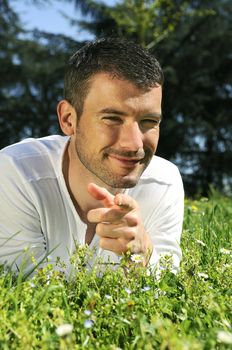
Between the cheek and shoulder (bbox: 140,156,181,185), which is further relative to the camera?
shoulder (bbox: 140,156,181,185)

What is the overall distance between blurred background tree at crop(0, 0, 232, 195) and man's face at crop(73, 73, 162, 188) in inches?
679

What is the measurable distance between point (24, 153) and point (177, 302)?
1.41 metres

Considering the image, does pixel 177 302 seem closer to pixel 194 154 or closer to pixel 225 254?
pixel 225 254

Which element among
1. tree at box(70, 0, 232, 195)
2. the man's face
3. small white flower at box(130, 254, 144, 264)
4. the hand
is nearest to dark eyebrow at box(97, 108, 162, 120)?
the man's face

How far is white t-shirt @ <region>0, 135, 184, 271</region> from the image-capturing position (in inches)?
131

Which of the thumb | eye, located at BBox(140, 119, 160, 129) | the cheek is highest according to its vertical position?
eye, located at BBox(140, 119, 160, 129)

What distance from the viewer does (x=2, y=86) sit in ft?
79.5

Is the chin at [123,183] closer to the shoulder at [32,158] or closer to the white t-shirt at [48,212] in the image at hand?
the white t-shirt at [48,212]

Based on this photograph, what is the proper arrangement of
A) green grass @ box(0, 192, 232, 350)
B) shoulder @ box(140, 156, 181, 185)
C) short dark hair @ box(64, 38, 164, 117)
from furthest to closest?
1. shoulder @ box(140, 156, 181, 185)
2. short dark hair @ box(64, 38, 164, 117)
3. green grass @ box(0, 192, 232, 350)

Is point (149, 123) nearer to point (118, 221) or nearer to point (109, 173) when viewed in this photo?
point (109, 173)

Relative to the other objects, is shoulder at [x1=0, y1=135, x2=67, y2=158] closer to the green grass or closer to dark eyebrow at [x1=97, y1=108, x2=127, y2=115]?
dark eyebrow at [x1=97, y1=108, x2=127, y2=115]

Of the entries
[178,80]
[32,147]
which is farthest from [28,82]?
[32,147]

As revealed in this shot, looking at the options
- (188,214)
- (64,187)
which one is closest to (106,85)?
(64,187)

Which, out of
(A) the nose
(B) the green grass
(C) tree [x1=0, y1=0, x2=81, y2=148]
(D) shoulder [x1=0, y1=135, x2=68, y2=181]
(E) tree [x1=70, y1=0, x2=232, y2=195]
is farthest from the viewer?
(C) tree [x1=0, y1=0, x2=81, y2=148]
